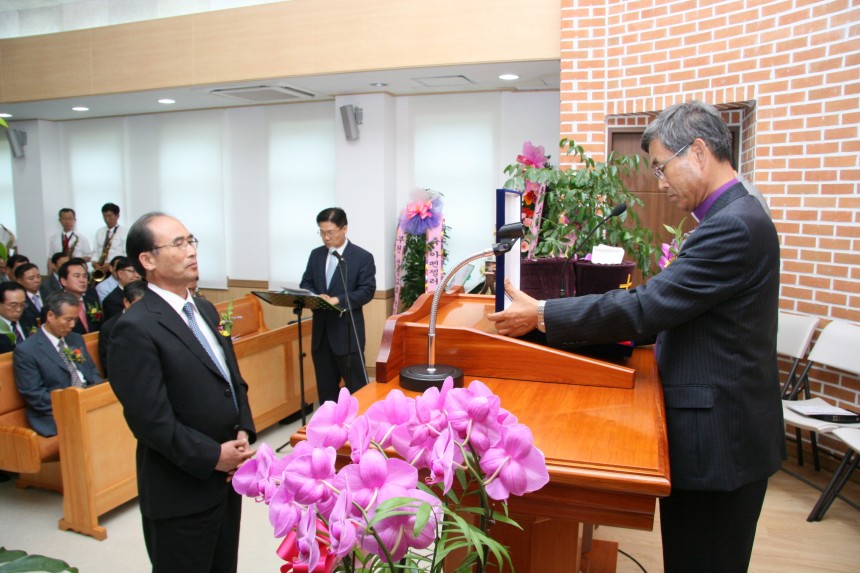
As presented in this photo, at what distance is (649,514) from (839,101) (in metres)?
3.41

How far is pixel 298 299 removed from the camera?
4.34 meters

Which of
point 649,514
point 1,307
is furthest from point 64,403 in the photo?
point 649,514

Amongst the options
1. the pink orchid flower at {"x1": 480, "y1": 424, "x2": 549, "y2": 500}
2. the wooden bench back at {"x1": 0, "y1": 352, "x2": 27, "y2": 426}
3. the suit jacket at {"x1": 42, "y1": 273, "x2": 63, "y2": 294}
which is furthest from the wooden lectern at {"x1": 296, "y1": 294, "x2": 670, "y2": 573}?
the suit jacket at {"x1": 42, "y1": 273, "x2": 63, "y2": 294}

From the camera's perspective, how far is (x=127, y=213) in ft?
28.5

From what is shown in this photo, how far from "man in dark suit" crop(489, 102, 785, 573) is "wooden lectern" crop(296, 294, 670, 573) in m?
0.10

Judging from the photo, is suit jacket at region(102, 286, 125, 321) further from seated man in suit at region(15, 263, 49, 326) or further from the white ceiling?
the white ceiling

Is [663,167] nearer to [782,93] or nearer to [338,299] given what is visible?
[782,93]

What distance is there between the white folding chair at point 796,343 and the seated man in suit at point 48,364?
13.7 ft

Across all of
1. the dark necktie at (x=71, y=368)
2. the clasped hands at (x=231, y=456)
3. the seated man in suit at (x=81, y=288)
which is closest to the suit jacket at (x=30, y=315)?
the seated man in suit at (x=81, y=288)

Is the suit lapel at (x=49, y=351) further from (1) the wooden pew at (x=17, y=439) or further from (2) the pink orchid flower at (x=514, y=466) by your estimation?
(2) the pink orchid flower at (x=514, y=466)

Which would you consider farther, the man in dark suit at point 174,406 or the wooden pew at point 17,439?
the wooden pew at point 17,439

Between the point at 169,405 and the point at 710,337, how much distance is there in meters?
1.55

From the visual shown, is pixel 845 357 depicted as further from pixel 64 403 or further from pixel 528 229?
pixel 64 403

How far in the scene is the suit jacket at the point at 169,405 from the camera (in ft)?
6.38
